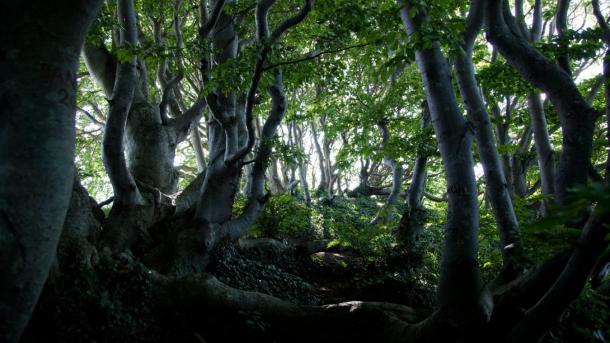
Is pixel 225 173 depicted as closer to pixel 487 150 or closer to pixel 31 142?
pixel 487 150

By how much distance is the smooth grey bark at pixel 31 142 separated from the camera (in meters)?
2.00

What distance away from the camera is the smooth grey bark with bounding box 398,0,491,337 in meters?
3.39

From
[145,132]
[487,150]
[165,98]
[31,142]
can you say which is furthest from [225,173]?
[31,142]

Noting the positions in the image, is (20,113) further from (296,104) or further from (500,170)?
(296,104)

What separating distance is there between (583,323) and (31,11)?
226 inches

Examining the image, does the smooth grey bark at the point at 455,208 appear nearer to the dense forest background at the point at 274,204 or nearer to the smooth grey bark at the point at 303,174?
the dense forest background at the point at 274,204

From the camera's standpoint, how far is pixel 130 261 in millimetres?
4660

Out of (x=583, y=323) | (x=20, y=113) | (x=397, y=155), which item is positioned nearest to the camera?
(x=20, y=113)

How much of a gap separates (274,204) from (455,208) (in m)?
6.23

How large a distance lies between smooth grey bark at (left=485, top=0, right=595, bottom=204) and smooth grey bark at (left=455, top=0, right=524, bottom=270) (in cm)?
32

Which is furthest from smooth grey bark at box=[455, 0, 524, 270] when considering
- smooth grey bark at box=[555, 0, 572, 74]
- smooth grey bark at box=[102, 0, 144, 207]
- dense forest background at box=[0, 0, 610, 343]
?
smooth grey bark at box=[102, 0, 144, 207]

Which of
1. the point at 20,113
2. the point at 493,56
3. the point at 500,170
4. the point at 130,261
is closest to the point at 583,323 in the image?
the point at 500,170

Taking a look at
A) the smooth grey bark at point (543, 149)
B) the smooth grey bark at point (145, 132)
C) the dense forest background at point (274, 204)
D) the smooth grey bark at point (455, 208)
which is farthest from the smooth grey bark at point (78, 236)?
the smooth grey bark at point (543, 149)

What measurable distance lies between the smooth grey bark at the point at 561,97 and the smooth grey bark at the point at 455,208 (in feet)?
2.90
